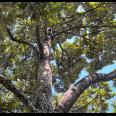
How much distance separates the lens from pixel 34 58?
1038 centimetres

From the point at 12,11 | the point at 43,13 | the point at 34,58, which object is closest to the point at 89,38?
the point at 34,58

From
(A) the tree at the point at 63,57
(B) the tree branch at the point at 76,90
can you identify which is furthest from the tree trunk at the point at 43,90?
(B) the tree branch at the point at 76,90

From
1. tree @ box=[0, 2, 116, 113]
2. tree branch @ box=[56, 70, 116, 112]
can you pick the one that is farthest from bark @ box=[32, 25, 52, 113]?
tree branch @ box=[56, 70, 116, 112]

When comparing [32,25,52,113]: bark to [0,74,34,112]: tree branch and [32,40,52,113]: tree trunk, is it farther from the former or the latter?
[0,74,34,112]: tree branch

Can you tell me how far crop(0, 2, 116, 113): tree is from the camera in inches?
299

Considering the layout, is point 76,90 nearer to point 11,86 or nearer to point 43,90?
point 43,90

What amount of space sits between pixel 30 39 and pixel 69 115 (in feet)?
16.2

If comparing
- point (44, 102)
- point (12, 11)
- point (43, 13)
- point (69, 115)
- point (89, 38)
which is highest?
point (89, 38)

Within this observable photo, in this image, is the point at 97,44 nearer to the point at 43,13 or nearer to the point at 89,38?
the point at 89,38

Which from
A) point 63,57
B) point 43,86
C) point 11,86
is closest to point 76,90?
point 43,86

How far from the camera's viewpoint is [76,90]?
304 inches

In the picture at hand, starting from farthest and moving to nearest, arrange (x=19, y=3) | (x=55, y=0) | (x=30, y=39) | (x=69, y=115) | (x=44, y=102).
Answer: (x=30, y=39), (x=44, y=102), (x=55, y=0), (x=19, y=3), (x=69, y=115)

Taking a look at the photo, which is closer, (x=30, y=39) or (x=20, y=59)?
(x=30, y=39)

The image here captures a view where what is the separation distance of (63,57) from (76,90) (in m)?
3.23
